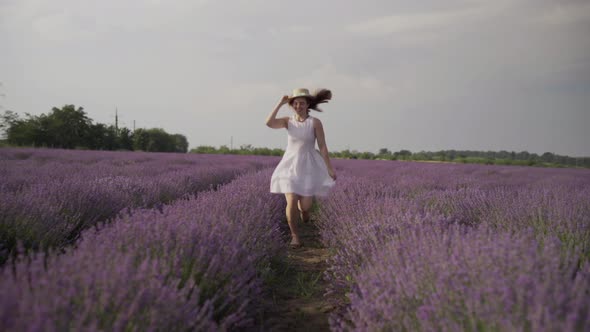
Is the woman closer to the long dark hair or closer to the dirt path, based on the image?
the long dark hair

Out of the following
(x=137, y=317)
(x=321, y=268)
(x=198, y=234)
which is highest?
(x=198, y=234)

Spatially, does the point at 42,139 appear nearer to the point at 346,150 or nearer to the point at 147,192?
the point at 346,150

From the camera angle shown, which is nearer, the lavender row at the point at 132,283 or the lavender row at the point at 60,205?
the lavender row at the point at 132,283

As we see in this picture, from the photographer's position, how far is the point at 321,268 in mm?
2781

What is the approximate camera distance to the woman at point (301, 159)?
3.31m

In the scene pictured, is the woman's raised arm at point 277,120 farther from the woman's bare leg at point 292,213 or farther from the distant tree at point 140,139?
the distant tree at point 140,139

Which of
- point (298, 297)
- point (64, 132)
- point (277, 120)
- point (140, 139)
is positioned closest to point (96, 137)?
point (64, 132)

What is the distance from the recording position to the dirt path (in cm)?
184

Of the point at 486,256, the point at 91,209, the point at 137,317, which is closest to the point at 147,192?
the point at 91,209

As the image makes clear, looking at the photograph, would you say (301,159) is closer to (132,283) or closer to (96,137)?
(132,283)

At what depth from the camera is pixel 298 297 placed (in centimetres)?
221

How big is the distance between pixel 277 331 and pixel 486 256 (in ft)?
3.53

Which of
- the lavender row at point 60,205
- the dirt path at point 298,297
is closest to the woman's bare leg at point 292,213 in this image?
the dirt path at point 298,297

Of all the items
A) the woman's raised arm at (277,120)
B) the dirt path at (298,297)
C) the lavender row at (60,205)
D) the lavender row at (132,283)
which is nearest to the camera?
the lavender row at (132,283)
